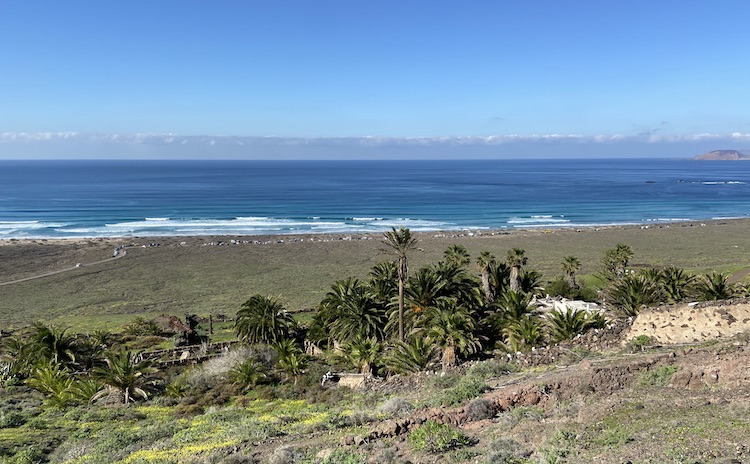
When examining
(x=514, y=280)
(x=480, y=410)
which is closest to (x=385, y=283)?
(x=514, y=280)

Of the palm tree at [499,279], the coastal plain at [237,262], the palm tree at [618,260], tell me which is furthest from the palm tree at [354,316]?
the palm tree at [618,260]

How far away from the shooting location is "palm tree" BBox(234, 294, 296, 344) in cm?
3266

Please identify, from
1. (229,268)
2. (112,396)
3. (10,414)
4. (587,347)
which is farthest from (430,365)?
(229,268)

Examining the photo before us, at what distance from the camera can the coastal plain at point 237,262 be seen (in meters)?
49.2

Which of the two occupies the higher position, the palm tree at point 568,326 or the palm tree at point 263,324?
the palm tree at point 568,326

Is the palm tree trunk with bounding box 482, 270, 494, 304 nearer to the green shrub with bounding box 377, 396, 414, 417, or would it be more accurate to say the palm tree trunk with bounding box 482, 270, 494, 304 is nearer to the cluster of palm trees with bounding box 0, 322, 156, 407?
the green shrub with bounding box 377, 396, 414, 417

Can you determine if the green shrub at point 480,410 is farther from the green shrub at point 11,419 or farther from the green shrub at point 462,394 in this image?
→ the green shrub at point 11,419

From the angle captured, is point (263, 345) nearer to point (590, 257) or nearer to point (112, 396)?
point (112, 396)

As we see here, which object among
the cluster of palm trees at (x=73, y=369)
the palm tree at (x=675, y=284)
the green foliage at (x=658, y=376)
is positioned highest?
the green foliage at (x=658, y=376)

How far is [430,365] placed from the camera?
23.5 m

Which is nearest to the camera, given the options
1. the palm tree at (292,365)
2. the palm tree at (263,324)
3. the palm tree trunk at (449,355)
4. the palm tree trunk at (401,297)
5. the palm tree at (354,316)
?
the palm tree trunk at (449,355)

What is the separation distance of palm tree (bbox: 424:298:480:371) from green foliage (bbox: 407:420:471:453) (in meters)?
11.7

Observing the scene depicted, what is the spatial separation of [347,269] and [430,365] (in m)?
40.0

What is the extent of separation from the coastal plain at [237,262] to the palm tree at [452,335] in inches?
904
